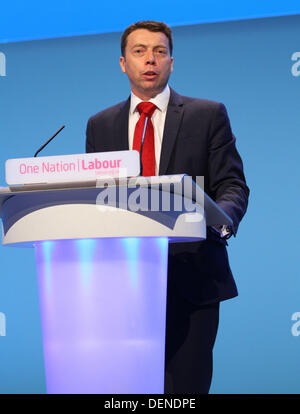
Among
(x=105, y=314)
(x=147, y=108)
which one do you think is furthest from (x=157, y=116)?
(x=105, y=314)

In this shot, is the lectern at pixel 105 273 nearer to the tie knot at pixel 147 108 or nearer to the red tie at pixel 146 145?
the red tie at pixel 146 145

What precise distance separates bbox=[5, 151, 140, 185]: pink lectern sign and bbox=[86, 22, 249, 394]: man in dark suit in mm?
450

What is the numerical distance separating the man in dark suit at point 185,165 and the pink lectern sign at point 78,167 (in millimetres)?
450

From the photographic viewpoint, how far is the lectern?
1.33 metres

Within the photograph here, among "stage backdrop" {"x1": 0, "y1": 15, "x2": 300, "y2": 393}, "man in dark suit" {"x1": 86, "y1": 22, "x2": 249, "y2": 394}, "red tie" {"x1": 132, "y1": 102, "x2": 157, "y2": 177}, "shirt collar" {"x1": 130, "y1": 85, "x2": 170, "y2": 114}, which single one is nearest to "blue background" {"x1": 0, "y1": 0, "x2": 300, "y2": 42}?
"stage backdrop" {"x1": 0, "y1": 15, "x2": 300, "y2": 393}

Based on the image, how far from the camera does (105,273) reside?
4.40ft

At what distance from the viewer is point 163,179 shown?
1264 mm

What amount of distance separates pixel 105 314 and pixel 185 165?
740 millimetres

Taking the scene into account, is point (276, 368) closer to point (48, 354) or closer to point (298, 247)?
point (298, 247)

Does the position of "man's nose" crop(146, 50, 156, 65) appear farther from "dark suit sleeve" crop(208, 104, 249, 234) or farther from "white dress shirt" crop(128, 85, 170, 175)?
"dark suit sleeve" crop(208, 104, 249, 234)

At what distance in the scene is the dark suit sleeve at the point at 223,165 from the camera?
1917 millimetres

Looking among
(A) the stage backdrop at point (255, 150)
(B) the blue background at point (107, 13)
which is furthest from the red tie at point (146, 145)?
(B) the blue background at point (107, 13)

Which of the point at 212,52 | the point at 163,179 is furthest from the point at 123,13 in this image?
the point at 163,179
